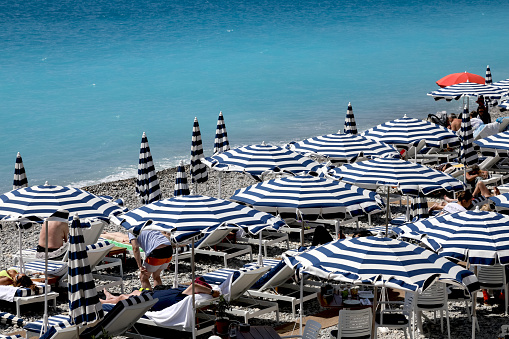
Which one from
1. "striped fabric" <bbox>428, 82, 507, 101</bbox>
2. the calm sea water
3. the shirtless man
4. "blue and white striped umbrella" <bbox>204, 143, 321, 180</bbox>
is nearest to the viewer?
the shirtless man

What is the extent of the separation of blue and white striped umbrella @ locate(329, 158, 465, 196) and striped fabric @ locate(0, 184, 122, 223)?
11.4 ft

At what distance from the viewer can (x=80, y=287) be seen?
7.29 meters

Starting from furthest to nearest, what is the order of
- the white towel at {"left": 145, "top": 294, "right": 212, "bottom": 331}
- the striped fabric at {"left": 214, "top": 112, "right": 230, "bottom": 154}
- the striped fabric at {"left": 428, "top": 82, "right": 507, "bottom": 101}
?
the striped fabric at {"left": 428, "top": 82, "right": 507, "bottom": 101} < the striped fabric at {"left": 214, "top": 112, "right": 230, "bottom": 154} < the white towel at {"left": 145, "top": 294, "right": 212, "bottom": 331}

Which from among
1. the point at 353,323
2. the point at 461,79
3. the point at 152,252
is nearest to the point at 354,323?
the point at 353,323

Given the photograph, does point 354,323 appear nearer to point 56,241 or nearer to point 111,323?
point 111,323

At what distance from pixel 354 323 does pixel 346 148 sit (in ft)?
21.4

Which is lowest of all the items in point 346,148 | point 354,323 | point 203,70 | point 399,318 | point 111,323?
point 399,318

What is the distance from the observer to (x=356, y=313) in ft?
25.0

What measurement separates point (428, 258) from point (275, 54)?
7713 centimetres

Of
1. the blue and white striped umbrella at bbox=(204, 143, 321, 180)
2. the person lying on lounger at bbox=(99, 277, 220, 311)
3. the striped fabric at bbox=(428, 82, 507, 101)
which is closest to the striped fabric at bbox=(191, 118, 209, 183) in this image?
the blue and white striped umbrella at bbox=(204, 143, 321, 180)

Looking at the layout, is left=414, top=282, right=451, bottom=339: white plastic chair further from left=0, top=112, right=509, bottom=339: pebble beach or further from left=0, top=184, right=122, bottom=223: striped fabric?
Answer: left=0, top=184, right=122, bottom=223: striped fabric

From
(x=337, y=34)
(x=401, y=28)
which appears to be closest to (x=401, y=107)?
(x=337, y=34)

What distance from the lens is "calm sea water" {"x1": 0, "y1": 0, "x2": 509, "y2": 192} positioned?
36.4 metres

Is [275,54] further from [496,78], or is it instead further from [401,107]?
[401,107]
